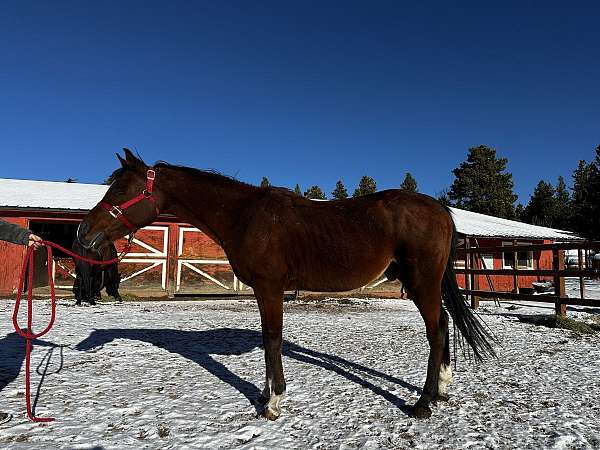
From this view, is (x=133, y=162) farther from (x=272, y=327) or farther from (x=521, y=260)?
(x=521, y=260)

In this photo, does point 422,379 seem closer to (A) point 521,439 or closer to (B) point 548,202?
(A) point 521,439

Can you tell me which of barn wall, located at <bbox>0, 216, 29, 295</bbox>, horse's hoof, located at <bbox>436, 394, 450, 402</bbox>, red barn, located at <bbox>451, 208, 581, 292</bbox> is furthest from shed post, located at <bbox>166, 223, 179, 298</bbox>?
horse's hoof, located at <bbox>436, 394, 450, 402</bbox>

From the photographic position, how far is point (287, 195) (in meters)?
3.92

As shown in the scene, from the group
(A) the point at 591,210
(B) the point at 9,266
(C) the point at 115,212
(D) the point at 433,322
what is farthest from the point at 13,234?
(A) the point at 591,210

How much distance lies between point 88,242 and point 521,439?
165 inches

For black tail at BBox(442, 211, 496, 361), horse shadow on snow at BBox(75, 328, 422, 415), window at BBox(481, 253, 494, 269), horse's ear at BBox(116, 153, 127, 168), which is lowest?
horse shadow on snow at BBox(75, 328, 422, 415)

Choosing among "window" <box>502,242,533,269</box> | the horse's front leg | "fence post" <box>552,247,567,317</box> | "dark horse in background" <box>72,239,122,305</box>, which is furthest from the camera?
"window" <box>502,242,533,269</box>

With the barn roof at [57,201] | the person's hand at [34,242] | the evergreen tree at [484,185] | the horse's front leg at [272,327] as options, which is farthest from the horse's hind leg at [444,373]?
the evergreen tree at [484,185]

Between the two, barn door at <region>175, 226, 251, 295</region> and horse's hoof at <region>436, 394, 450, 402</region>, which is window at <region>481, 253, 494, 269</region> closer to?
barn door at <region>175, 226, 251, 295</region>

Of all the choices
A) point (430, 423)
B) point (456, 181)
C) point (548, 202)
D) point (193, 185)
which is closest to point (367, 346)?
point (430, 423)

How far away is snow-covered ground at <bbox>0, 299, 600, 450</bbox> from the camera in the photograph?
292cm

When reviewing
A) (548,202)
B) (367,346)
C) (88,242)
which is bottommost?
(367,346)

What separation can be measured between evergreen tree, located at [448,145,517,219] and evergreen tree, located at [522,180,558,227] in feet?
29.4

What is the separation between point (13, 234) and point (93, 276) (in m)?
7.04
